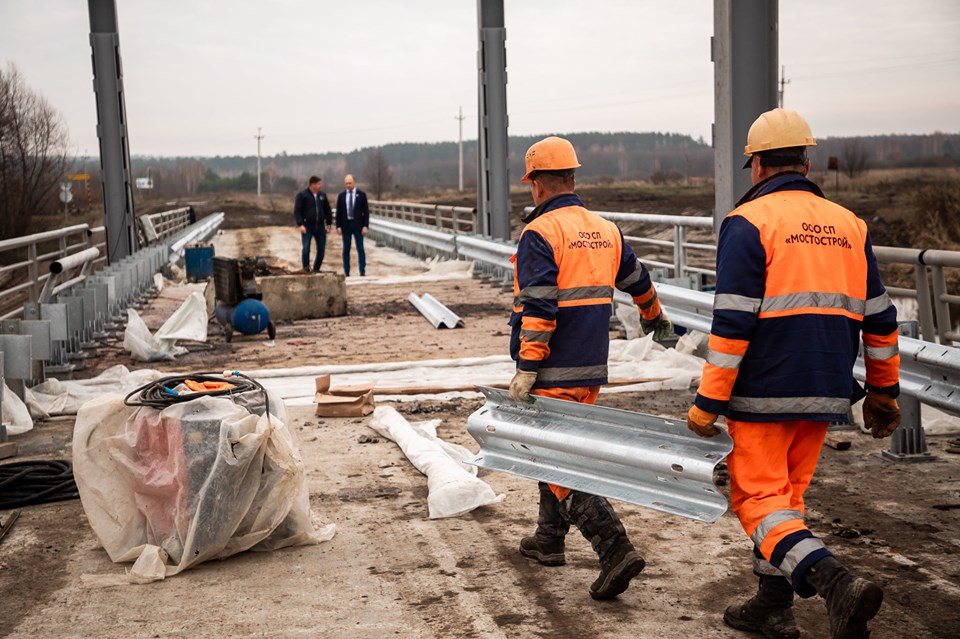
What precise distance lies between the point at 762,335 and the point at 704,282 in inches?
365

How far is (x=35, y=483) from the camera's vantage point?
6.64m

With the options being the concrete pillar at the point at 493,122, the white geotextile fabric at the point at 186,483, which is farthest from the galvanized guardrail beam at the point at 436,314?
the white geotextile fabric at the point at 186,483

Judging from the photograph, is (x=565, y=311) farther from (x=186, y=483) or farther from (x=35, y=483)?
(x=35, y=483)

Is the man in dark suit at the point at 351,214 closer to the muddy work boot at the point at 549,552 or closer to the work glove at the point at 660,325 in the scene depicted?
the work glove at the point at 660,325

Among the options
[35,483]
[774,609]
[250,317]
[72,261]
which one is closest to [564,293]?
[774,609]

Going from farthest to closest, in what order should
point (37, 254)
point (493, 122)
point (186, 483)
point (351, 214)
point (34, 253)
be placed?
point (351, 214)
point (37, 254)
point (493, 122)
point (34, 253)
point (186, 483)

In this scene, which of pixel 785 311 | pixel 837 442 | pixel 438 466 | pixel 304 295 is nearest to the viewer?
pixel 785 311

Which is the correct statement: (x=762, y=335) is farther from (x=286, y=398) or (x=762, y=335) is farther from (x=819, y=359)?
(x=286, y=398)

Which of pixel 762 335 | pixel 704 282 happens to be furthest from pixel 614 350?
pixel 762 335

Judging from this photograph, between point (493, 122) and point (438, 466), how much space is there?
13283mm

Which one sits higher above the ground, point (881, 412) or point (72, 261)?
point (72, 261)

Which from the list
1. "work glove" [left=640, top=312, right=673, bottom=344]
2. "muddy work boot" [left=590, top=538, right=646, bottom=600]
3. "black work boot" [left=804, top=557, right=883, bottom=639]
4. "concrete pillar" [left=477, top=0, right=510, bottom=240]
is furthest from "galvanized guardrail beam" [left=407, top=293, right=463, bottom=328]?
"black work boot" [left=804, top=557, right=883, bottom=639]

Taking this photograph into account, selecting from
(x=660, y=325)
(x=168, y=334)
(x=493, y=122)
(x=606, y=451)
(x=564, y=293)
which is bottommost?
(x=168, y=334)

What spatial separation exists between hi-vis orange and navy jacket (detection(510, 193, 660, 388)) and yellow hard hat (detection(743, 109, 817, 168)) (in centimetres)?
103
